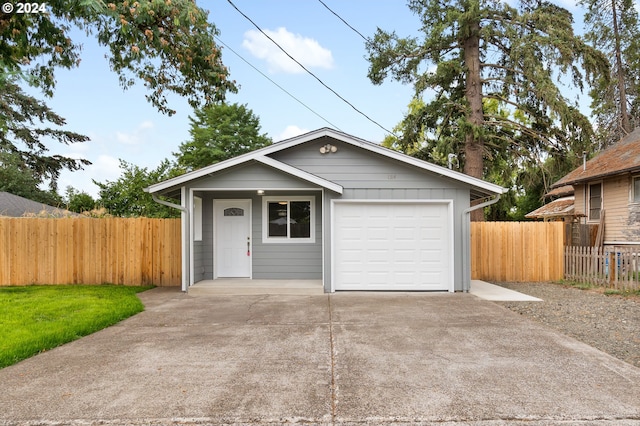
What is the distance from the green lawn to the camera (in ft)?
15.8

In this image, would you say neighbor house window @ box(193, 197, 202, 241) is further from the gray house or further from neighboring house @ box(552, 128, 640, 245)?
→ neighboring house @ box(552, 128, 640, 245)

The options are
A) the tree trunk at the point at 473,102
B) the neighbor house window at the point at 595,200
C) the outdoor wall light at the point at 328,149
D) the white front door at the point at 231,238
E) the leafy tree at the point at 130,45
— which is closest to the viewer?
the leafy tree at the point at 130,45

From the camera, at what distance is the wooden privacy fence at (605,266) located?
8.96 m

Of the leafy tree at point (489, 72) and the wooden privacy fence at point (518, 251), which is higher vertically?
the leafy tree at point (489, 72)

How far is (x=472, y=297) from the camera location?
820 cm

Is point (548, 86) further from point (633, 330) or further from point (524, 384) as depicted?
point (524, 384)

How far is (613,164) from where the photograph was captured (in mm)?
13633

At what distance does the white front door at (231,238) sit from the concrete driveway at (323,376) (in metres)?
3.87

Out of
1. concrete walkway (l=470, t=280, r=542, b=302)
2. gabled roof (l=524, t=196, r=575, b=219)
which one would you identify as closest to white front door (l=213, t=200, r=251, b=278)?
concrete walkway (l=470, t=280, r=542, b=302)

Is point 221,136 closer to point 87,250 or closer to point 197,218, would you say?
point 87,250

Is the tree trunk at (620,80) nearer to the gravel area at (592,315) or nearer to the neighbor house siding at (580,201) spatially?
the neighbor house siding at (580,201)

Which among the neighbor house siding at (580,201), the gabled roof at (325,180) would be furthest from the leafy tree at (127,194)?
the neighbor house siding at (580,201)

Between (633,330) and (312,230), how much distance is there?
660 centimetres

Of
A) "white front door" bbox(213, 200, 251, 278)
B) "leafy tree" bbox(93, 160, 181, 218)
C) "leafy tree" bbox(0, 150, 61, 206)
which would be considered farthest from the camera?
"leafy tree" bbox(0, 150, 61, 206)
